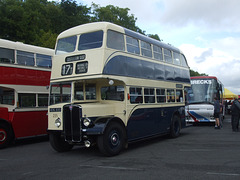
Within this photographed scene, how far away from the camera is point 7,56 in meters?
11.9

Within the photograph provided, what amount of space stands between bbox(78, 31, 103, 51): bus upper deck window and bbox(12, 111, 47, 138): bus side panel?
4763mm

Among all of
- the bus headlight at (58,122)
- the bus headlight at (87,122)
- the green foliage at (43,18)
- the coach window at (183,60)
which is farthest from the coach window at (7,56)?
the green foliage at (43,18)

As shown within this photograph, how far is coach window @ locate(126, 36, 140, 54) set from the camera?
10139 mm

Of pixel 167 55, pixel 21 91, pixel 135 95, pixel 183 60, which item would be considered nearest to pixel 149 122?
pixel 135 95

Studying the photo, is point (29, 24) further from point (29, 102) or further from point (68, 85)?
point (68, 85)

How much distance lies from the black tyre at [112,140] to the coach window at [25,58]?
19.8ft

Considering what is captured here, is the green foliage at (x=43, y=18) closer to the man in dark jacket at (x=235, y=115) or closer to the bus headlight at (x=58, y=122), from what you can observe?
the man in dark jacket at (x=235, y=115)

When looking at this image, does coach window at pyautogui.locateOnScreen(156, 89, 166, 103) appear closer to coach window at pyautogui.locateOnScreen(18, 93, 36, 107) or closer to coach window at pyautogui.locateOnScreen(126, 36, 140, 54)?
coach window at pyautogui.locateOnScreen(126, 36, 140, 54)

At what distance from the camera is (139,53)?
1073 cm

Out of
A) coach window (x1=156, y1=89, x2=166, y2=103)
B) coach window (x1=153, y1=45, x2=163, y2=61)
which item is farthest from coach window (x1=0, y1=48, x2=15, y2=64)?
coach window (x1=156, y1=89, x2=166, y2=103)

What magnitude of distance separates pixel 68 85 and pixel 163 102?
466cm

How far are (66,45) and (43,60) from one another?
164 inches

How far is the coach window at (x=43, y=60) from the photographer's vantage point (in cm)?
1328

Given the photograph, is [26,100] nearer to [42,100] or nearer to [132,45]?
[42,100]
